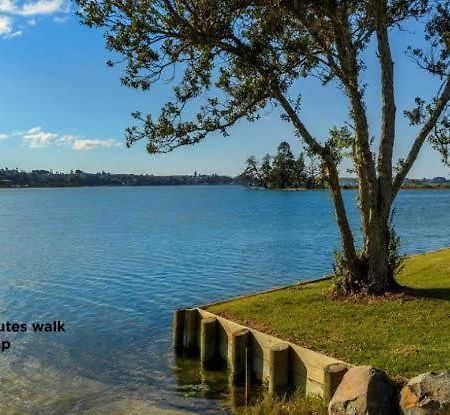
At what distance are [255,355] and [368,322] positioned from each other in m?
3.29

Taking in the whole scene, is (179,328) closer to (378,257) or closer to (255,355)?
(255,355)

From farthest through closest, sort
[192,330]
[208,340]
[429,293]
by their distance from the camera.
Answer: [192,330] < [429,293] < [208,340]

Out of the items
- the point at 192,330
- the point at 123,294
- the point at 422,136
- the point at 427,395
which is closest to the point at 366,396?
the point at 427,395

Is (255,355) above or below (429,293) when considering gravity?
below

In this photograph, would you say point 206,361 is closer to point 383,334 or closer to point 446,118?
point 383,334

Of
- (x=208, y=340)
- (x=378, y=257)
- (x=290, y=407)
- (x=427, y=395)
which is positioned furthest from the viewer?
(x=378, y=257)

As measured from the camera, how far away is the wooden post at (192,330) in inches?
715

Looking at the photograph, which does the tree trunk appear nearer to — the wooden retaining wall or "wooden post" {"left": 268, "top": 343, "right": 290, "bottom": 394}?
the wooden retaining wall

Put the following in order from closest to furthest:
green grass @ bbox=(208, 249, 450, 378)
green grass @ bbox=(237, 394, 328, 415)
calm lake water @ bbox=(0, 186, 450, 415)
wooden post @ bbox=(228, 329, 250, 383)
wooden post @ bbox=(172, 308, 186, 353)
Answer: green grass @ bbox=(237, 394, 328, 415) → green grass @ bbox=(208, 249, 450, 378) → wooden post @ bbox=(228, 329, 250, 383) → calm lake water @ bbox=(0, 186, 450, 415) → wooden post @ bbox=(172, 308, 186, 353)

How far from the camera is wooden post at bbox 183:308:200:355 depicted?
1817 centimetres

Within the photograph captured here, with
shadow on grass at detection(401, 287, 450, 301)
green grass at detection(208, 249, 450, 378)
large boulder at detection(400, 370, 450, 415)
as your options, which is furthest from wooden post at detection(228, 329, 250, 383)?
shadow on grass at detection(401, 287, 450, 301)

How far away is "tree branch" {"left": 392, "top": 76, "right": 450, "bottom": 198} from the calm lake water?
9.21m

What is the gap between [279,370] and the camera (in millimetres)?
13758

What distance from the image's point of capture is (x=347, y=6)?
17.5 meters
